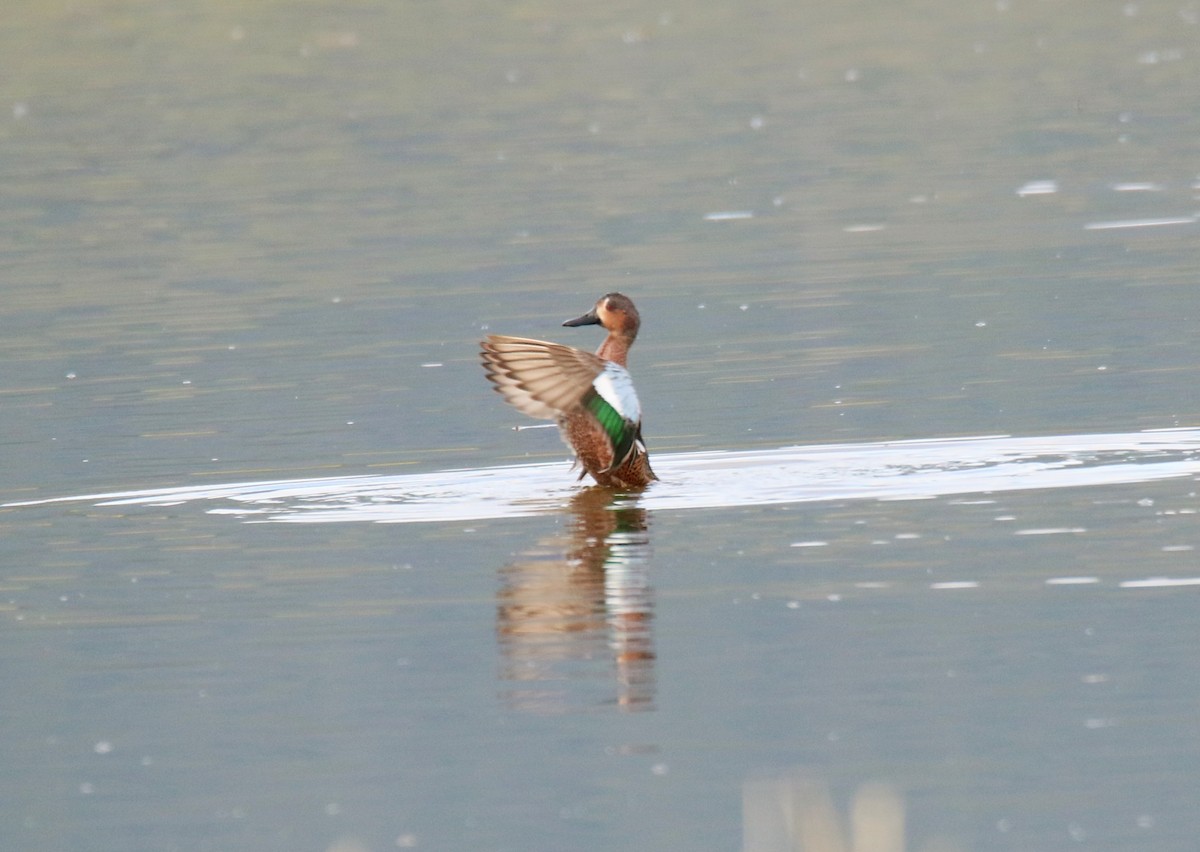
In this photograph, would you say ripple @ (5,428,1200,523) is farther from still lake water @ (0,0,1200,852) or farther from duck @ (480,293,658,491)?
duck @ (480,293,658,491)

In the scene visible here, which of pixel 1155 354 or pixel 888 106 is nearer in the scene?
pixel 1155 354

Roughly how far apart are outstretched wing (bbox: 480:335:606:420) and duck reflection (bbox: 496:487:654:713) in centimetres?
50

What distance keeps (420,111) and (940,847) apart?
86.1 ft

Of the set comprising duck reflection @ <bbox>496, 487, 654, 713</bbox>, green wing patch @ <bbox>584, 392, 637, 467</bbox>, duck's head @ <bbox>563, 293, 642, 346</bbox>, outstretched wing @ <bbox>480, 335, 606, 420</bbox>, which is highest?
duck's head @ <bbox>563, 293, 642, 346</bbox>

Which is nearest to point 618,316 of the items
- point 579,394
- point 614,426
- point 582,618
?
point 579,394

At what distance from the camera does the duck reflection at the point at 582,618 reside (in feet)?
26.2

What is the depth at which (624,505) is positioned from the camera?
36.0 feet

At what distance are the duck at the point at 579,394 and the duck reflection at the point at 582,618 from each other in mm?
296

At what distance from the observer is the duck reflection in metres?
7.98

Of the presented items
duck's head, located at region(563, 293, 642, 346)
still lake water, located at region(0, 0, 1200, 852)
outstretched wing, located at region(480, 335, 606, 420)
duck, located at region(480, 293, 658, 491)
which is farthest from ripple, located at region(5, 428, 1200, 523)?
duck's head, located at region(563, 293, 642, 346)

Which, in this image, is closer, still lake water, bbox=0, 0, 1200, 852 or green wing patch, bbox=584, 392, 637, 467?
still lake water, bbox=0, 0, 1200, 852

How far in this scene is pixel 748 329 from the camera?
1562cm

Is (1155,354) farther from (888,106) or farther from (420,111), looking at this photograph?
(420,111)

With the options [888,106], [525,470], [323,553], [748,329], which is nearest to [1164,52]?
[888,106]
